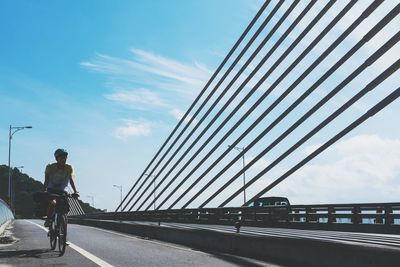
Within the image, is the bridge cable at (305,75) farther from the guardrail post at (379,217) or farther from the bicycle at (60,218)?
the bicycle at (60,218)

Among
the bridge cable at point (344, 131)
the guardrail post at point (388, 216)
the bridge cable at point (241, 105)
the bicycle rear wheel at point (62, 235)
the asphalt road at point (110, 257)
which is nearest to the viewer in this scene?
the asphalt road at point (110, 257)

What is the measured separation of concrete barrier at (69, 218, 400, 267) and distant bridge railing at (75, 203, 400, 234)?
1857mm

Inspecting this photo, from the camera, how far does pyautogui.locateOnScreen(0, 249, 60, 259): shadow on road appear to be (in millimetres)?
9367

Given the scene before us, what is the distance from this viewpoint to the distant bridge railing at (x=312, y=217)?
2022 centimetres

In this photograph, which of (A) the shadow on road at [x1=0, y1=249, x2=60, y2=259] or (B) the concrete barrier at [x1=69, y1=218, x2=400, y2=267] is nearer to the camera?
(B) the concrete barrier at [x1=69, y1=218, x2=400, y2=267]

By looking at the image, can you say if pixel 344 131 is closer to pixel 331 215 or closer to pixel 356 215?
pixel 356 215

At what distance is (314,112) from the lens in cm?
2339

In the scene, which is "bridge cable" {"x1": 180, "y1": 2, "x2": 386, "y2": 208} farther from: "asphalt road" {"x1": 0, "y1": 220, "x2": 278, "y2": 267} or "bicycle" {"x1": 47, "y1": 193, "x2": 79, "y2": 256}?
"bicycle" {"x1": 47, "y1": 193, "x2": 79, "y2": 256}

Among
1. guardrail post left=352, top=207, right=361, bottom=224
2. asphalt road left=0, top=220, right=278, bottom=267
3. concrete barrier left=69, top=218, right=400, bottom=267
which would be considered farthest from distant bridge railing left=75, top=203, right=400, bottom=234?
asphalt road left=0, top=220, right=278, bottom=267

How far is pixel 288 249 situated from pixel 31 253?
4307 mm

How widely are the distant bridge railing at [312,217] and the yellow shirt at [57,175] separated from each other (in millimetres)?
5847

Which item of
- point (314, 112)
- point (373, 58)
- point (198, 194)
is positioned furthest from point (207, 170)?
point (373, 58)

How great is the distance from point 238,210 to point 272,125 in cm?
522

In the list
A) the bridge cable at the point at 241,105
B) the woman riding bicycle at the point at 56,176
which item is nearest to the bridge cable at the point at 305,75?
the bridge cable at the point at 241,105
